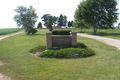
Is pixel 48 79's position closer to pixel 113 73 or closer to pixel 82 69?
pixel 82 69

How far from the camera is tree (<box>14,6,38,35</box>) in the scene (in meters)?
31.0

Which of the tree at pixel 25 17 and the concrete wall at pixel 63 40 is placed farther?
the tree at pixel 25 17

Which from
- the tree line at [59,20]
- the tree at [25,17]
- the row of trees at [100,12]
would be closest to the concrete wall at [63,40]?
the row of trees at [100,12]

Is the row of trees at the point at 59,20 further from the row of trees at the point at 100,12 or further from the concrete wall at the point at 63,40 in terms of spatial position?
the concrete wall at the point at 63,40

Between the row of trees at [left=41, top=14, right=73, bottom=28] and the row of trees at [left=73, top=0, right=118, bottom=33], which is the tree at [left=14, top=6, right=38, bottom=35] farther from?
the row of trees at [left=41, top=14, right=73, bottom=28]

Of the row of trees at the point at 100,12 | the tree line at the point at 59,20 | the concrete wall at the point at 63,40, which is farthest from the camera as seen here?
the tree line at the point at 59,20

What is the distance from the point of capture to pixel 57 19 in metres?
98.9

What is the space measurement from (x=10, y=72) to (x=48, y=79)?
160 cm

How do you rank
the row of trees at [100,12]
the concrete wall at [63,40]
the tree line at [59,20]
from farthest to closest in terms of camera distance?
the tree line at [59,20] < the row of trees at [100,12] < the concrete wall at [63,40]

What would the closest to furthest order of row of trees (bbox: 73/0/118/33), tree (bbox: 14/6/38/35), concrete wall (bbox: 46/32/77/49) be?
concrete wall (bbox: 46/32/77/49)
row of trees (bbox: 73/0/118/33)
tree (bbox: 14/6/38/35)

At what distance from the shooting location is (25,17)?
102 feet

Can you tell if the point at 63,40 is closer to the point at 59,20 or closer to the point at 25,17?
the point at 25,17

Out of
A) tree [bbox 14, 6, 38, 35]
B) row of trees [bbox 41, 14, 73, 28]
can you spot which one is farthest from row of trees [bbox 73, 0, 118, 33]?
row of trees [bbox 41, 14, 73, 28]

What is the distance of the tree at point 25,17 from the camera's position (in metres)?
31.0
